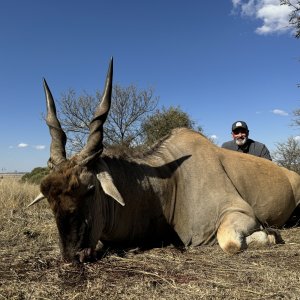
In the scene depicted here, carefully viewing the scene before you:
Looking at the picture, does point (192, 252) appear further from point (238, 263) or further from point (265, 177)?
point (265, 177)

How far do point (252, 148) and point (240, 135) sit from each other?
1.21ft

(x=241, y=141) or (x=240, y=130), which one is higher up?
(x=240, y=130)

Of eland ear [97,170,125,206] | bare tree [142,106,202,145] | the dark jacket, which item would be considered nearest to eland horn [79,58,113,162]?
eland ear [97,170,125,206]

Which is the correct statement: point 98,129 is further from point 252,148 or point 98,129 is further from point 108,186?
point 252,148

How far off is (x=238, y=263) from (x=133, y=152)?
1.98m

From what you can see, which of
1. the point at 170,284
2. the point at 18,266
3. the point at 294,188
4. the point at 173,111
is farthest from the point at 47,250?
the point at 173,111

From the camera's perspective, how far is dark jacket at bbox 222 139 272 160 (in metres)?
8.40

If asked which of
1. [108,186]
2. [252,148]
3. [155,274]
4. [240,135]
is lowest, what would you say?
[155,274]

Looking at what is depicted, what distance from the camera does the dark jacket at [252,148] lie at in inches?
331

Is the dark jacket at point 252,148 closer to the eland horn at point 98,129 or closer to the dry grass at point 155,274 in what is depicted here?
the dry grass at point 155,274

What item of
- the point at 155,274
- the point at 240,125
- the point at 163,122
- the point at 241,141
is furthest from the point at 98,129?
the point at 163,122

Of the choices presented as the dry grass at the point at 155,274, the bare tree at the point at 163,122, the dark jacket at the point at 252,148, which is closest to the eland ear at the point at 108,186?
the dry grass at the point at 155,274

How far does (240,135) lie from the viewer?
844cm

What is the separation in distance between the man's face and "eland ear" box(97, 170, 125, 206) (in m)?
4.63
